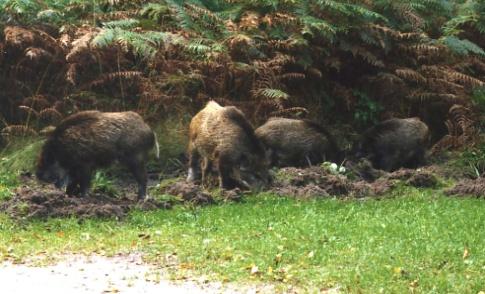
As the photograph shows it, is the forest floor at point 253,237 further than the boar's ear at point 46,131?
No

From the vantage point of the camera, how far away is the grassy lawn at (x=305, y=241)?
7.70 m

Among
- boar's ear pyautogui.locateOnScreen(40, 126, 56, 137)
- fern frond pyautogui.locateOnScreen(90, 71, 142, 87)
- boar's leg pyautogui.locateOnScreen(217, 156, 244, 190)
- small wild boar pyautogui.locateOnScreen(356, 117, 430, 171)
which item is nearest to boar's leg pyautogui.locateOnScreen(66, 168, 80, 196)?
boar's leg pyautogui.locateOnScreen(217, 156, 244, 190)

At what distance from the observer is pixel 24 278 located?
7871 mm

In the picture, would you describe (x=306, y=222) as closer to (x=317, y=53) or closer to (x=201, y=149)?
(x=201, y=149)

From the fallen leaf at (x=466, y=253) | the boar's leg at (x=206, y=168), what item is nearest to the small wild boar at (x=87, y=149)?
the boar's leg at (x=206, y=168)

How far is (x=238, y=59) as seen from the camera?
1505cm

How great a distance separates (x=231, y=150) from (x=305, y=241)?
3.22 meters

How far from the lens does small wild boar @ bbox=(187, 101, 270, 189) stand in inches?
469

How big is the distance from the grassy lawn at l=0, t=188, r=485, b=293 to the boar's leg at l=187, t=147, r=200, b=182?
5.48 ft

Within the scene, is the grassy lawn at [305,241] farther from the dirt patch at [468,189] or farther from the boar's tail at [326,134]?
→ the boar's tail at [326,134]

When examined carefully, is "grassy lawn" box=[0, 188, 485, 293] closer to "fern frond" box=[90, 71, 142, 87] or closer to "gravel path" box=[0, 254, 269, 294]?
"gravel path" box=[0, 254, 269, 294]

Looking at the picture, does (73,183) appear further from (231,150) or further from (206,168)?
(231,150)

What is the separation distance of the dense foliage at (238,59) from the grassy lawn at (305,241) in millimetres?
3938

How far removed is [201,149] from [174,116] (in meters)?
2.16
